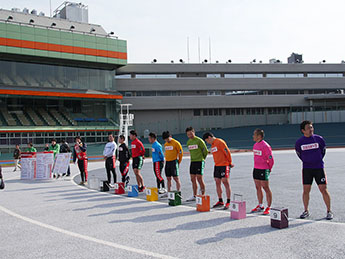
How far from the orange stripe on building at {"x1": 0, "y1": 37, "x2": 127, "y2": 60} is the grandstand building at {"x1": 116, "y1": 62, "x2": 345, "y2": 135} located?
15.3 feet

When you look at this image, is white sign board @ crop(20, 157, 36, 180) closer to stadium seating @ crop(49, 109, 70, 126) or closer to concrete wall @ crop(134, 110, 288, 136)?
stadium seating @ crop(49, 109, 70, 126)

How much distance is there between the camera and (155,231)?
22.8ft

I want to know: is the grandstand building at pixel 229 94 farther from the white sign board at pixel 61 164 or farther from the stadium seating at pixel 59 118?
the white sign board at pixel 61 164

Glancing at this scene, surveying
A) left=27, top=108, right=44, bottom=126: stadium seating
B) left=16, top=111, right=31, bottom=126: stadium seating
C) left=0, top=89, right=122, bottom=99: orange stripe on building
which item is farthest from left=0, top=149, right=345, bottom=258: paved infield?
left=0, top=89, right=122, bottom=99: orange stripe on building

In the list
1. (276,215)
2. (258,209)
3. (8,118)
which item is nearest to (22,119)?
(8,118)

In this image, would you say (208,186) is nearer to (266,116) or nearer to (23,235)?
(23,235)

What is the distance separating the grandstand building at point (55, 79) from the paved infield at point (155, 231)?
3377 centimetres

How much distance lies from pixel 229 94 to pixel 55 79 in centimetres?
2732

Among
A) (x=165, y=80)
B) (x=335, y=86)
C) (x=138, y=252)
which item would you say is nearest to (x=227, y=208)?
(x=138, y=252)

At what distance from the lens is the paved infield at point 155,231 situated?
5684mm

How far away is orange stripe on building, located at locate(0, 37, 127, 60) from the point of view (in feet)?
143

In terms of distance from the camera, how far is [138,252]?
224 inches

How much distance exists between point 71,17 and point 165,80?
54.6 feet

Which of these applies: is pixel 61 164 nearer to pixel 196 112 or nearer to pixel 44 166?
pixel 44 166
